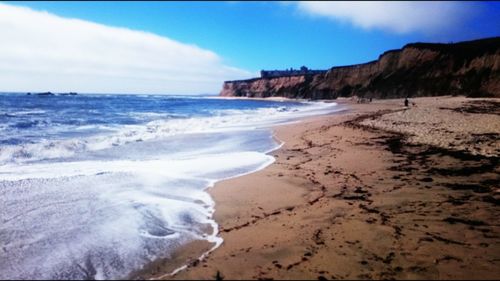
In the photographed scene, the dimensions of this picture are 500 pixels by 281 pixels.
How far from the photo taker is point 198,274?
12.2ft

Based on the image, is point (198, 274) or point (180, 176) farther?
point (180, 176)

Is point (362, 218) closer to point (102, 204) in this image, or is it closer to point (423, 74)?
point (102, 204)

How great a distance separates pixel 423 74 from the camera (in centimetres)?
5356

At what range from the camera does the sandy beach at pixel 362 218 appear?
385 centimetres

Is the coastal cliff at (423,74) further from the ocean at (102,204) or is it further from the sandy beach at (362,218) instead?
the ocean at (102,204)

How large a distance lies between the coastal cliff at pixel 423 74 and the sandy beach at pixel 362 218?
112 ft

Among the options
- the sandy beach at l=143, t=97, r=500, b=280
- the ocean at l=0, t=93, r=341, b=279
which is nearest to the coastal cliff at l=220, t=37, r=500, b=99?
the sandy beach at l=143, t=97, r=500, b=280

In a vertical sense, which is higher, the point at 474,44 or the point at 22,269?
the point at 474,44

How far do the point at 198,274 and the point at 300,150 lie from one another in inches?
315

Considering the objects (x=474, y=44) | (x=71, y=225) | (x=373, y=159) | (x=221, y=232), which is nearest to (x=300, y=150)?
(x=373, y=159)

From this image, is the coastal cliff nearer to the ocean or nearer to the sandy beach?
the sandy beach

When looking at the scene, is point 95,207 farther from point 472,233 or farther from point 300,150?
point 300,150

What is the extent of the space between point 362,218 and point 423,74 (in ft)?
180

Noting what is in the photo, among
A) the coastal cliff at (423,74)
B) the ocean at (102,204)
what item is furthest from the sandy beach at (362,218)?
the coastal cliff at (423,74)
